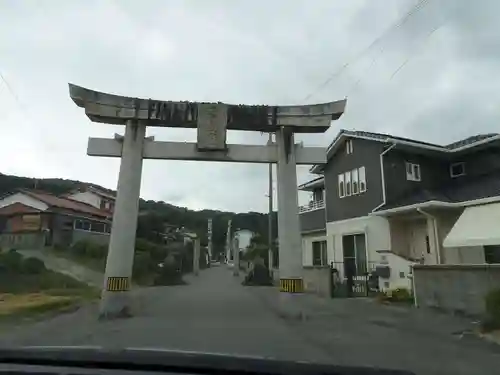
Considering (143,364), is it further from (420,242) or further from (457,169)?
(457,169)

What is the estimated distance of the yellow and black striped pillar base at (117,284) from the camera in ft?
40.8

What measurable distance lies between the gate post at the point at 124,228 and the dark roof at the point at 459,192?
9.83 m

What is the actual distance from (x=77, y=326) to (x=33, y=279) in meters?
11.1

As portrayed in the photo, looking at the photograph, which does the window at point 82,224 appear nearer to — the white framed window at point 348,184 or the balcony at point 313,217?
the balcony at point 313,217

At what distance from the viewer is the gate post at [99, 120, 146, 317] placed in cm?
1241

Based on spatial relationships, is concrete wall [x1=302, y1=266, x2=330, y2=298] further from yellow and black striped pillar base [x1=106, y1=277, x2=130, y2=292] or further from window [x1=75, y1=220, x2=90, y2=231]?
window [x1=75, y1=220, x2=90, y2=231]

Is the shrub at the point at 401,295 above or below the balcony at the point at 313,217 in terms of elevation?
below

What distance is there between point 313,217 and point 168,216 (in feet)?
88.8

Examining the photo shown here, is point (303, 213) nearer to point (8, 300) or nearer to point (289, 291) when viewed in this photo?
point (289, 291)

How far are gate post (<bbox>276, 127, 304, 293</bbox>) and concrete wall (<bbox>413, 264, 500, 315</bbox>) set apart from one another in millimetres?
3624

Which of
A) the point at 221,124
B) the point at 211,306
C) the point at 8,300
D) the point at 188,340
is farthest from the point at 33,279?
the point at 188,340

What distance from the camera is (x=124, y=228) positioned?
42.3ft

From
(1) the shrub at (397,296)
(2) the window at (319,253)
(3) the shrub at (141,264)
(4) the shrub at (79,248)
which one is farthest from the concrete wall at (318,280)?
(4) the shrub at (79,248)

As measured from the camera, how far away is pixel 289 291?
505 inches
